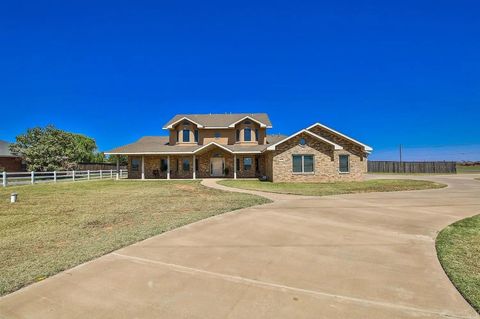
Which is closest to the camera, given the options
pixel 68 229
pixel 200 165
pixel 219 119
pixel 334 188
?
pixel 68 229

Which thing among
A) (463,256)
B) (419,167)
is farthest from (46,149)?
(419,167)

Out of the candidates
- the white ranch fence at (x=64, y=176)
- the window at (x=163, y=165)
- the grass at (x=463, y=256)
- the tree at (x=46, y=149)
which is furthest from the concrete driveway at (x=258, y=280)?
the tree at (x=46, y=149)

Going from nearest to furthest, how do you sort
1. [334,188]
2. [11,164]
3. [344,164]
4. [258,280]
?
[258,280] < [334,188] < [344,164] < [11,164]

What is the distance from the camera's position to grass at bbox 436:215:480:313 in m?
3.58

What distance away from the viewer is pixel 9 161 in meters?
35.6

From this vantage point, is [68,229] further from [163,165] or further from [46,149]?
[46,149]

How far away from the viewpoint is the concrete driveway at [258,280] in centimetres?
311

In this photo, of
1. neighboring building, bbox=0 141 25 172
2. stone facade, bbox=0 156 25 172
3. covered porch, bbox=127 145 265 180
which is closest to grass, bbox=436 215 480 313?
covered porch, bbox=127 145 265 180

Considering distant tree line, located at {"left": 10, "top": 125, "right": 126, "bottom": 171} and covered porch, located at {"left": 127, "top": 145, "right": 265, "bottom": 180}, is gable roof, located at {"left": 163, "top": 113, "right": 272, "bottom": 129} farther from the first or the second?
distant tree line, located at {"left": 10, "top": 125, "right": 126, "bottom": 171}

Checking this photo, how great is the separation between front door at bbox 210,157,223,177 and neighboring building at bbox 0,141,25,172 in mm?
25682

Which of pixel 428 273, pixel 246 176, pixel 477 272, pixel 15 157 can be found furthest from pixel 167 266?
pixel 15 157

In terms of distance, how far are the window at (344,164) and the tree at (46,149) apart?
100ft

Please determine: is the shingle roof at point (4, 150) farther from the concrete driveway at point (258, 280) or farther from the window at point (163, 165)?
the concrete driveway at point (258, 280)

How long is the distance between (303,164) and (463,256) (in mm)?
18184
